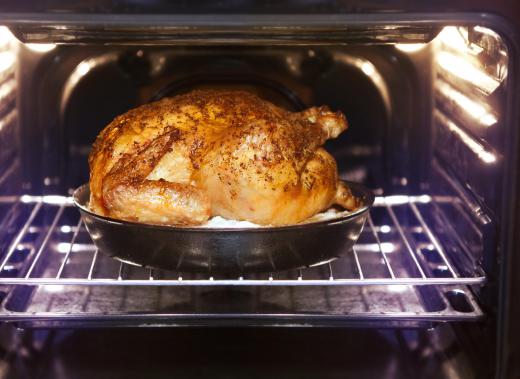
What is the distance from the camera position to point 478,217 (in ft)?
4.61

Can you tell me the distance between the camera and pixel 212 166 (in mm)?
1443

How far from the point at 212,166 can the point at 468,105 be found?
1.73 feet

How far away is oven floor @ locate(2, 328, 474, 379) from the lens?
135cm

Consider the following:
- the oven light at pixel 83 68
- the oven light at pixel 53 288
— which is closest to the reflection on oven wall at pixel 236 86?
the oven light at pixel 83 68

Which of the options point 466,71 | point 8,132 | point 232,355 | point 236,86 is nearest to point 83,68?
point 8,132

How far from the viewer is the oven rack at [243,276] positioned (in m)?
1.63

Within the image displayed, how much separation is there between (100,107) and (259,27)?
71 cm

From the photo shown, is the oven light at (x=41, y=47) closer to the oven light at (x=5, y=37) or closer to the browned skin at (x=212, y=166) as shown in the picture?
the oven light at (x=5, y=37)

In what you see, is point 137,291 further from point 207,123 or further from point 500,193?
point 500,193

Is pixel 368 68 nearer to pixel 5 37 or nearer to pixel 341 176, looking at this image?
pixel 341 176

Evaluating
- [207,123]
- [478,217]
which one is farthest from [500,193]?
[207,123]

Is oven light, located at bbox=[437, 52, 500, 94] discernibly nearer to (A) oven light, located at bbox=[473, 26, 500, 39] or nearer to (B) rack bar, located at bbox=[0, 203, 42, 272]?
(A) oven light, located at bbox=[473, 26, 500, 39]

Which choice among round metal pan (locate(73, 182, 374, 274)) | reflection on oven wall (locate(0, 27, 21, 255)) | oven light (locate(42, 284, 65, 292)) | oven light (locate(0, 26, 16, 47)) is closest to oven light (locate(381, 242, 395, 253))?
round metal pan (locate(73, 182, 374, 274))

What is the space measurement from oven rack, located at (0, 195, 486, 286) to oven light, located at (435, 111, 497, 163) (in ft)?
0.59
